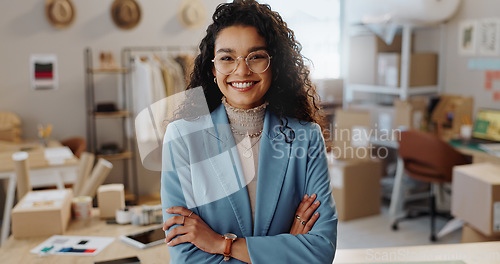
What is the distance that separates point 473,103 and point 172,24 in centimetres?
315

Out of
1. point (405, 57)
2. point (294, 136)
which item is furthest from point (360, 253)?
point (405, 57)

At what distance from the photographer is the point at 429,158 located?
13.0 ft

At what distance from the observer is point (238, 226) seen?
4.25ft

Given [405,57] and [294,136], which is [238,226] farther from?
[405,57]

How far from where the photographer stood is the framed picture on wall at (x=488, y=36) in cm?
428

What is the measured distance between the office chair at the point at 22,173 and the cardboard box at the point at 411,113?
129 inches

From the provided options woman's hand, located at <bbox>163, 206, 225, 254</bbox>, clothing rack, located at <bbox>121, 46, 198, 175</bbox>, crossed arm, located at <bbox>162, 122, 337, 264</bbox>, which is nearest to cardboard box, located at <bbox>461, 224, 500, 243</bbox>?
crossed arm, located at <bbox>162, 122, 337, 264</bbox>

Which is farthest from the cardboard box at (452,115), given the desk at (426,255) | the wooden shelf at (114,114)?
the wooden shelf at (114,114)

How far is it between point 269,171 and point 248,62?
29 cm

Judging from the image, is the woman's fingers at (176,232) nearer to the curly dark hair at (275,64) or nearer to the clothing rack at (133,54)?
the curly dark hair at (275,64)

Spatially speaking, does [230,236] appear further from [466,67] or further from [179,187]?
[466,67]

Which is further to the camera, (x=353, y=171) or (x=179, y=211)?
(x=353, y=171)

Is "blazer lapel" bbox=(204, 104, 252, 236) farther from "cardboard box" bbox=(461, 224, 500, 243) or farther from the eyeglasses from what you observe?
"cardboard box" bbox=(461, 224, 500, 243)

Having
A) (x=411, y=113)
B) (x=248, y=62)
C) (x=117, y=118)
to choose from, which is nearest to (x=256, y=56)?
(x=248, y=62)
